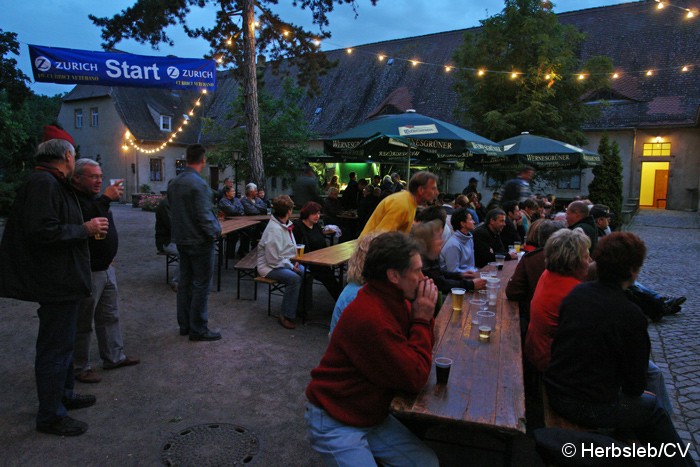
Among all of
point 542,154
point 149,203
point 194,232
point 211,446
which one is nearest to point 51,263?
point 211,446

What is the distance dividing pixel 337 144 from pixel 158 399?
19.1 ft

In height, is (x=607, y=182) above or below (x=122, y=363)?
above

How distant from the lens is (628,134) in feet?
72.8

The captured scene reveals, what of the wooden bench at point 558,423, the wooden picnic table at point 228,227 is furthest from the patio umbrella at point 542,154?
the wooden bench at point 558,423

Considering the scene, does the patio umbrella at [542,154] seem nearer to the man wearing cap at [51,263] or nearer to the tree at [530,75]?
the tree at [530,75]

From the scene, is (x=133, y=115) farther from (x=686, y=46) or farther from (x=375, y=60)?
(x=686, y=46)

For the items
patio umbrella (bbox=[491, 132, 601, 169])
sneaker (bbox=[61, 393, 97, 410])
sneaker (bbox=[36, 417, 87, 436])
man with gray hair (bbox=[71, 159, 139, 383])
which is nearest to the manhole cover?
sneaker (bbox=[36, 417, 87, 436])

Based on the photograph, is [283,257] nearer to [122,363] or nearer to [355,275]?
[122,363]

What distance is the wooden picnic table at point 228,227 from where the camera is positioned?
730 centimetres

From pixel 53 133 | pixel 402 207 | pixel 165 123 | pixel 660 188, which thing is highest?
pixel 165 123

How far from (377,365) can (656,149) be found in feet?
82.4

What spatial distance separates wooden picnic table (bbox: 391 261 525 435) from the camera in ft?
6.71

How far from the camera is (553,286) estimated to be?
9.93ft

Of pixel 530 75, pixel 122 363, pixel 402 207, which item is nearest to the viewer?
pixel 122 363
